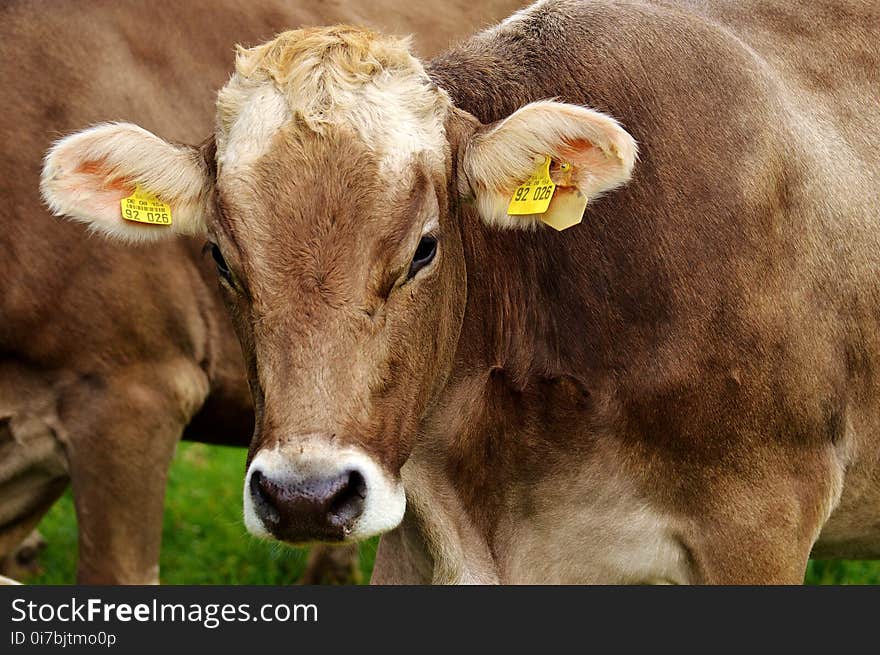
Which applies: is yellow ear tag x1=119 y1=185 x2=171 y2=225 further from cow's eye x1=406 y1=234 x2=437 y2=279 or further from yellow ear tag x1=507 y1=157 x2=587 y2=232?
yellow ear tag x1=507 y1=157 x2=587 y2=232

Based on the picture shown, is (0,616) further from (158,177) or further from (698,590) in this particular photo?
(698,590)

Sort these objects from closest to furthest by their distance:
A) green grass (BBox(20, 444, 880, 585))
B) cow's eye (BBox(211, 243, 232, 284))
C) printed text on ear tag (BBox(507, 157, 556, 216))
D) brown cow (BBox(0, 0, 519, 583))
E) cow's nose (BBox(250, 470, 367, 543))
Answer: cow's nose (BBox(250, 470, 367, 543)) → cow's eye (BBox(211, 243, 232, 284)) → printed text on ear tag (BBox(507, 157, 556, 216)) → brown cow (BBox(0, 0, 519, 583)) → green grass (BBox(20, 444, 880, 585))

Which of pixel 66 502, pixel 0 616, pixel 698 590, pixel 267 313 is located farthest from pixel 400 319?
pixel 66 502

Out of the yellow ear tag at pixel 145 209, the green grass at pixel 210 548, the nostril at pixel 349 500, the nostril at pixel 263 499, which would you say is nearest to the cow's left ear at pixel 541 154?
the yellow ear tag at pixel 145 209

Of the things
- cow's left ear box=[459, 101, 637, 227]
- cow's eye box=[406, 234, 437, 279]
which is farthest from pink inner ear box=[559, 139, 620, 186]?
cow's eye box=[406, 234, 437, 279]

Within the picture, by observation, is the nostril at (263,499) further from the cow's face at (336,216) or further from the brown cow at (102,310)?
the brown cow at (102,310)

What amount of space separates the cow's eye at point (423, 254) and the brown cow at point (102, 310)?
232 centimetres

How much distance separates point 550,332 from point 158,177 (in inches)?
53.2

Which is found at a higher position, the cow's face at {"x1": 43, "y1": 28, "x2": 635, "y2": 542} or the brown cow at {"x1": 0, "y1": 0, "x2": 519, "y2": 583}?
the cow's face at {"x1": 43, "y1": 28, "x2": 635, "y2": 542}

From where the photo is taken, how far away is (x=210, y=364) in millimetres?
6426

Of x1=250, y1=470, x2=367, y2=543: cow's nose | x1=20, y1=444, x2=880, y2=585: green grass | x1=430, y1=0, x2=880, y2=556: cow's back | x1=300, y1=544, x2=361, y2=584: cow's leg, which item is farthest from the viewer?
x1=300, y1=544, x2=361, y2=584: cow's leg

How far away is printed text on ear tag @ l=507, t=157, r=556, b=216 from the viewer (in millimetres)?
4367

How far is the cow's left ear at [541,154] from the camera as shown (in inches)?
166

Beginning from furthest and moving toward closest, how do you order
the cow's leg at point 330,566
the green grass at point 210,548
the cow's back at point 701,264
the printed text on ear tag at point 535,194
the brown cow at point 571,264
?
1. the cow's leg at point 330,566
2. the green grass at point 210,548
3. the cow's back at point 701,264
4. the printed text on ear tag at point 535,194
5. the brown cow at point 571,264
